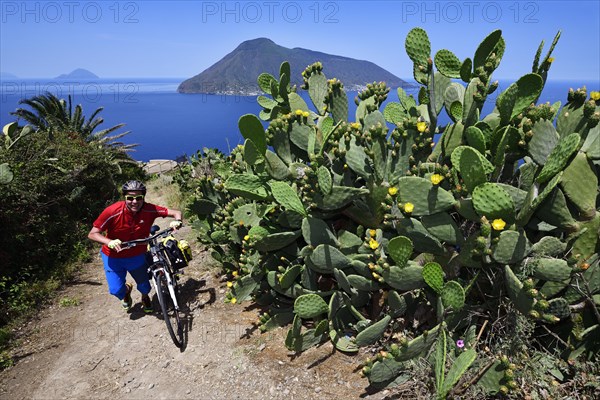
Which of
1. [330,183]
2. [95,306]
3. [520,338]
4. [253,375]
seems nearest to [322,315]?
[253,375]

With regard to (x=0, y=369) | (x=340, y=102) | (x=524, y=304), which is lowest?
(x=0, y=369)

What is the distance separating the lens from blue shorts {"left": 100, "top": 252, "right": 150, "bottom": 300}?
4.68 m

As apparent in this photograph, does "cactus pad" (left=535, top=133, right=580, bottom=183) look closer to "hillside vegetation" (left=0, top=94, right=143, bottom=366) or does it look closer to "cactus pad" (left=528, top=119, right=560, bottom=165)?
"cactus pad" (left=528, top=119, right=560, bottom=165)

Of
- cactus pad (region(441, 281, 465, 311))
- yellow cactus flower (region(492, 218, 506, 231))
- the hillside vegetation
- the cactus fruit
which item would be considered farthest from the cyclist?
yellow cactus flower (region(492, 218, 506, 231))

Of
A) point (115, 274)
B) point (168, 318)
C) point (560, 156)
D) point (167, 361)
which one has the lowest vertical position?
point (167, 361)

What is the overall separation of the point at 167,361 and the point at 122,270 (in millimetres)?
1335

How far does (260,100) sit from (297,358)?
134 inches

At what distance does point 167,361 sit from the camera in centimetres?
414

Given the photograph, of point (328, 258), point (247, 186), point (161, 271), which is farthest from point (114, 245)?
point (328, 258)

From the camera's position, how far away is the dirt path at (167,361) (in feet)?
11.8

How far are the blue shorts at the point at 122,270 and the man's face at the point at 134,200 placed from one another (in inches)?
28.4

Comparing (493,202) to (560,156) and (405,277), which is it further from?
(405,277)

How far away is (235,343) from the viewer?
4309 millimetres

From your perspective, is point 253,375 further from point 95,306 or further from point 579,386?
point 95,306
